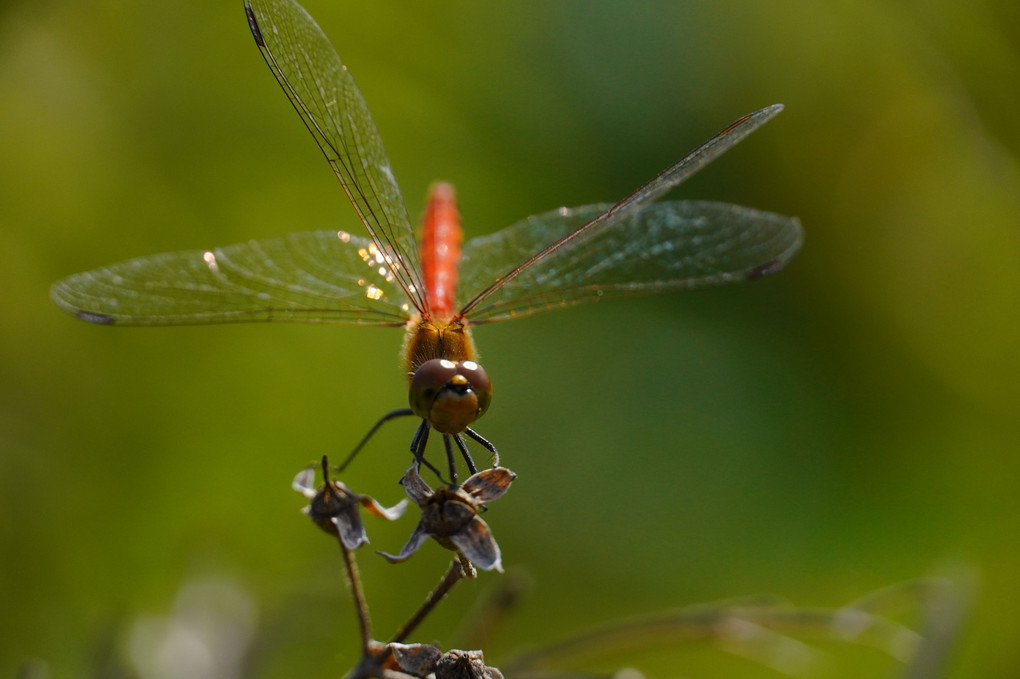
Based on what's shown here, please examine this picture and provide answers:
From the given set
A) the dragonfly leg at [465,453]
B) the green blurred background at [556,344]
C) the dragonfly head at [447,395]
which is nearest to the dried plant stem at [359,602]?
the dragonfly head at [447,395]

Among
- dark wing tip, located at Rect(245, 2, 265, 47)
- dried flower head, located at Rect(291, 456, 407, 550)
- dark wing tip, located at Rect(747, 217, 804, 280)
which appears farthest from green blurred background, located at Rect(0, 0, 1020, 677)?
dark wing tip, located at Rect(245, 2, 265, 47)

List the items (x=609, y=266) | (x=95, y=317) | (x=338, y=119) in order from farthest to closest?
(x=609, y=266) → (x=338, y=119) → (x=95, y=317)

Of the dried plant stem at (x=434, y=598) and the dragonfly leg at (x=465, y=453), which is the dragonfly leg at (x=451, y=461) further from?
the dried plant stem at (x=434, y=598)

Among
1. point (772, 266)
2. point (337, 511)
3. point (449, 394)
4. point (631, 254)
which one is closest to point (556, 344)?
point (631, 254)

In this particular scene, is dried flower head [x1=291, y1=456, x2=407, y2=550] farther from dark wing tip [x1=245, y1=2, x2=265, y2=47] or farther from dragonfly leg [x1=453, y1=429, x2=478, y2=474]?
dark wing tip [x1=245, y1=2, x2=265, y2=47]

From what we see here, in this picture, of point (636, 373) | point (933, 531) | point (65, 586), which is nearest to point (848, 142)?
point (636, 373)

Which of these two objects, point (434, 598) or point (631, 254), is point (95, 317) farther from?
point (631, 254)

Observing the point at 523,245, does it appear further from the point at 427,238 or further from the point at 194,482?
the point at 194,482
